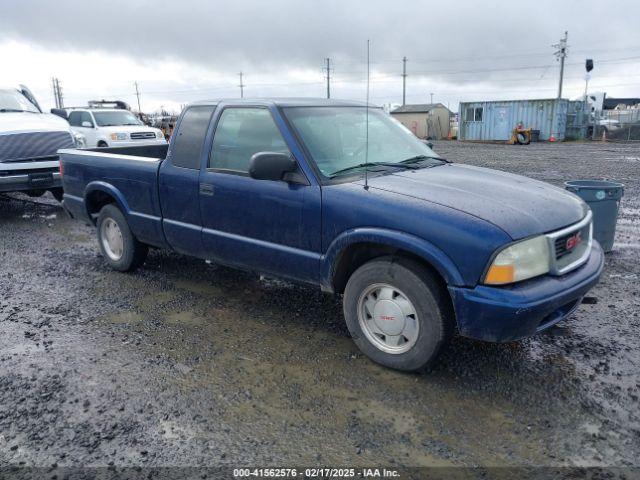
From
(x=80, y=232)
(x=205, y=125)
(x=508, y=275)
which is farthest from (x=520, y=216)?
(x=80, y=232)

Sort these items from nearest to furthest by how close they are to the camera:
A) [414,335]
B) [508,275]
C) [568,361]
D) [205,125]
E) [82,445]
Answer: [82,445], [508,275], [414,335], [568,361], [205,125]

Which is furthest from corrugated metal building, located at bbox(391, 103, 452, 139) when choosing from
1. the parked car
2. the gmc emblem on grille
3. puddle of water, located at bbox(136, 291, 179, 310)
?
the gmc emblem on grille

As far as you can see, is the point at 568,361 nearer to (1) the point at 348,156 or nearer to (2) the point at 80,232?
(1) the point at 348,156

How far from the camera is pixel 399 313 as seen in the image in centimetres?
344

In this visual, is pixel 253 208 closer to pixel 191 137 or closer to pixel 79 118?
pixel 191 137

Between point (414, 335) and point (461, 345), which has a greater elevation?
point (414, 335)

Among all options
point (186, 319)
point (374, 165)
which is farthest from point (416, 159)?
point (186, 319)

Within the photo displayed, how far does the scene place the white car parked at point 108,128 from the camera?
1580cm

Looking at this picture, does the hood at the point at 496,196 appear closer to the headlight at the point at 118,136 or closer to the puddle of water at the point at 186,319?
the puddle of water at the point at 186,319

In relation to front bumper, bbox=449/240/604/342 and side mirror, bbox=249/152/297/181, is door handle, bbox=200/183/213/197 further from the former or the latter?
front bumper, bbox=449/240/604/342

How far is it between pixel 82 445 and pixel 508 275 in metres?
2.59

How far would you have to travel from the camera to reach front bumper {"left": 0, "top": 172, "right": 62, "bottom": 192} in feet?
27.3

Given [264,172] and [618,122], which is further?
[618,122]

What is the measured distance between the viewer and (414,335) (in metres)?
3.41
